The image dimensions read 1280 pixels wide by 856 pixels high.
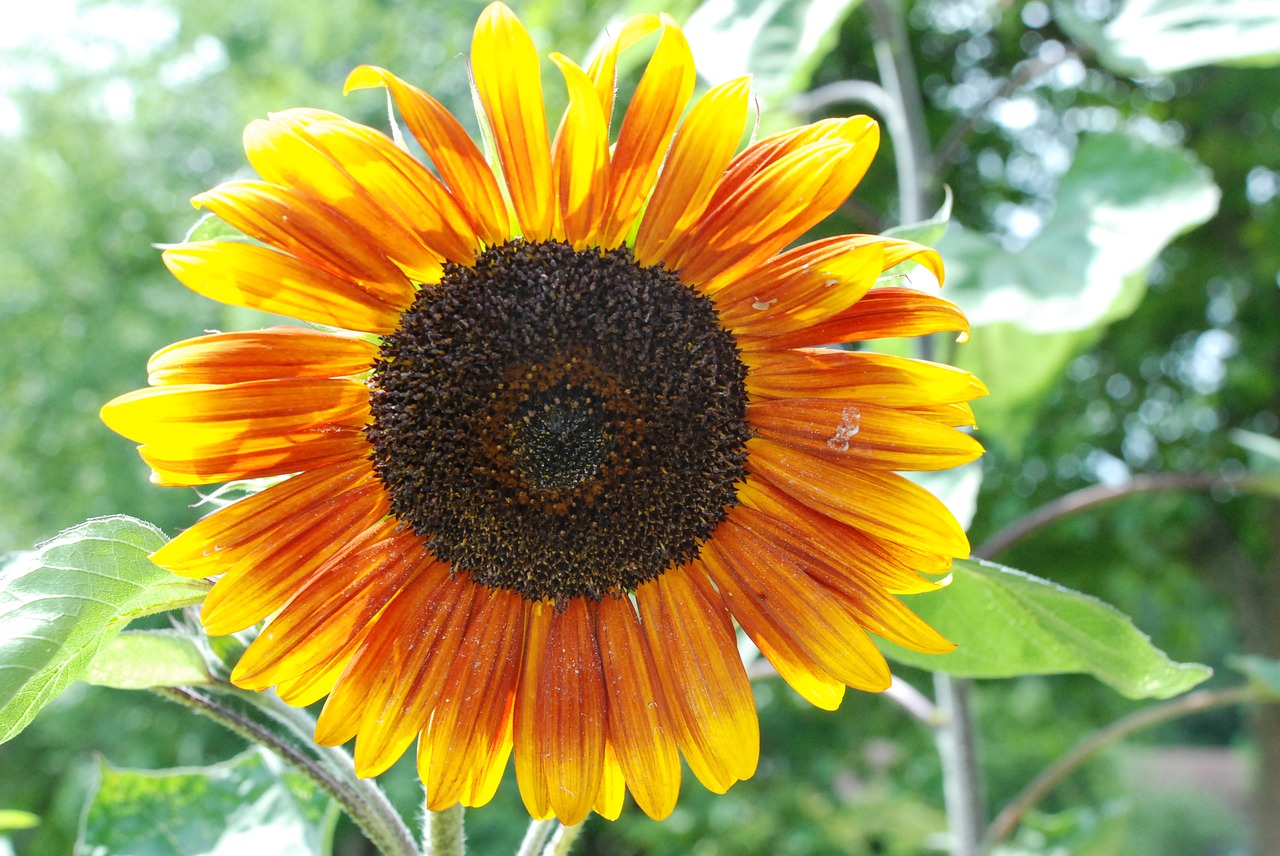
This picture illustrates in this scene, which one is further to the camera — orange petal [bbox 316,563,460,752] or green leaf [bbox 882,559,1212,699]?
green leaf [bbox 882,559,1212,699]

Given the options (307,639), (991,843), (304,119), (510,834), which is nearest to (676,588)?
(307,639)

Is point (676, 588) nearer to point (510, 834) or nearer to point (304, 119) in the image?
point (304, 119)

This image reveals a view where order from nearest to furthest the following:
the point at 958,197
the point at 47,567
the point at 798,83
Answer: the point at 47,567 → the point at 798,83 → the point at 958,197

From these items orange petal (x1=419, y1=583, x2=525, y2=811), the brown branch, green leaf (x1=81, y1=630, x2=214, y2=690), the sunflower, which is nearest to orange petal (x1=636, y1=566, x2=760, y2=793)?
the sunflower

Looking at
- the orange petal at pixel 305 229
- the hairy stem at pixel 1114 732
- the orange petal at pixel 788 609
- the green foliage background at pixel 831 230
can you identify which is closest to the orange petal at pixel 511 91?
the orange petal at pixel 305 229

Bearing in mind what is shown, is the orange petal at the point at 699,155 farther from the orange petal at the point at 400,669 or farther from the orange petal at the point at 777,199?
the orange petal at the point at 400,669

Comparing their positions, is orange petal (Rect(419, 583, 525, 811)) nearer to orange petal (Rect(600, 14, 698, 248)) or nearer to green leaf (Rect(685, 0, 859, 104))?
orange petal (Rect(600, 14, 698, 248))
